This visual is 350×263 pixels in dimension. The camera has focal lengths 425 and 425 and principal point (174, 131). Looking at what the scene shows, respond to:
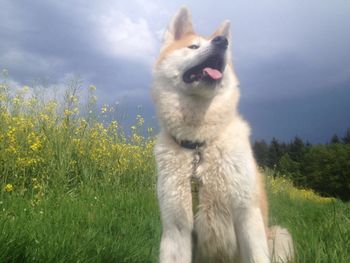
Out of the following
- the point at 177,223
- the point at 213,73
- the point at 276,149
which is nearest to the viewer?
the point at 177,223

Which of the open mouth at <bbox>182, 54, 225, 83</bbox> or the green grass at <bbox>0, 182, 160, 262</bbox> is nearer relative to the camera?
the green grass at <bbox>0, 182, 160, 262</bbox>

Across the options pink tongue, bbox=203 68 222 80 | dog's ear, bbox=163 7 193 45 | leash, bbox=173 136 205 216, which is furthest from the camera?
dog's ear, bbox=163 7 193 45

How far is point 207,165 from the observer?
Answer: 124 inches

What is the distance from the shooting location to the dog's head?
347cm

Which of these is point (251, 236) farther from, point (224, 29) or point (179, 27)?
point (179, 27)

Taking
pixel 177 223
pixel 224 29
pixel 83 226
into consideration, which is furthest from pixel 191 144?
pixel 83 226

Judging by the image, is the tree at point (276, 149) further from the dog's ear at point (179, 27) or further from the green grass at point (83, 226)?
the dog's ear at point (179, 27)

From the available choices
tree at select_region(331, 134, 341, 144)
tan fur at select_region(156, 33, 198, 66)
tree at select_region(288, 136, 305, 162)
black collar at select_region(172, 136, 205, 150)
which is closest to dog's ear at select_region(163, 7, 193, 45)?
tan fur at select_region(156, 33, 198, 66)

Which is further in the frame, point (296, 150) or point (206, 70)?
point (296, 150)

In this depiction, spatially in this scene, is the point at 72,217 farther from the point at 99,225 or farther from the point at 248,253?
the point at 248,253

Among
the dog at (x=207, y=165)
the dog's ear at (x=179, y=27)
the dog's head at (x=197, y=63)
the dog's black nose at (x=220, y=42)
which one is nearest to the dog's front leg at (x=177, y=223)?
the dog at (x=207, y=165)

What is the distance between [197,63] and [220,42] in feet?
0.84

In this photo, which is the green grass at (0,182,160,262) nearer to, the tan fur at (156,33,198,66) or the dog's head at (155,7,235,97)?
the dog's head at (155,7,235,97)

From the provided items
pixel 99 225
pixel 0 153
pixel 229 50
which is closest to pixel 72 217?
pixel 99 225
